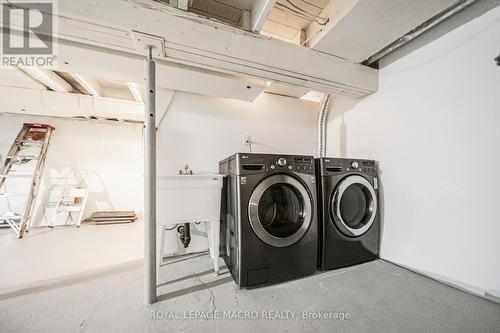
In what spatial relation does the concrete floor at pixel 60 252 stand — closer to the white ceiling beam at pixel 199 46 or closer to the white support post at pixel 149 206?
the white support post at pixel 149 206

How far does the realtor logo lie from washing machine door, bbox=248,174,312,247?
1.63 m

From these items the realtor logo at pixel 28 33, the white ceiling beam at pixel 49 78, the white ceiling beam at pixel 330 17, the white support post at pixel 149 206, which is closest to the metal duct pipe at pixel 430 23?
the white ceiling beam at pixel 330 17

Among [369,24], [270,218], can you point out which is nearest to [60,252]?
[270,218]

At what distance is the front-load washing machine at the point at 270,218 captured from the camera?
1.22m

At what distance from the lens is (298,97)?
2.33m

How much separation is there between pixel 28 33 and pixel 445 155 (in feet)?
9.89

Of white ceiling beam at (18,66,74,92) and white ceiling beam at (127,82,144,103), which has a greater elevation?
white ceiling beam at (18,66,74,92)

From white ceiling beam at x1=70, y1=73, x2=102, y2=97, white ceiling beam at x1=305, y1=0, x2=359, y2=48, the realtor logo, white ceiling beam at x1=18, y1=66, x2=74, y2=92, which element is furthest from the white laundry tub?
white ceiling beam at x1=18, y1=66, x2=74, y2=92

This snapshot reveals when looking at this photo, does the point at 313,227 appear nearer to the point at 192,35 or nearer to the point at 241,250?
the point at 241,250

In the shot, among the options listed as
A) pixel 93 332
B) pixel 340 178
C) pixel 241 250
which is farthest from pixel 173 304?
pixel 340 178

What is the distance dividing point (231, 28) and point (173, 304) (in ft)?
6.27

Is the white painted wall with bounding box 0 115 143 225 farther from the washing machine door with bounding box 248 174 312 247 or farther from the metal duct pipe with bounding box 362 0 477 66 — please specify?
the metal duct pipe with bounding box 362 0 477 66

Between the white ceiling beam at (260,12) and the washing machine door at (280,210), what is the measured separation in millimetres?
1112

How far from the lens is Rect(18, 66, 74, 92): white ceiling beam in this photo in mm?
1781
